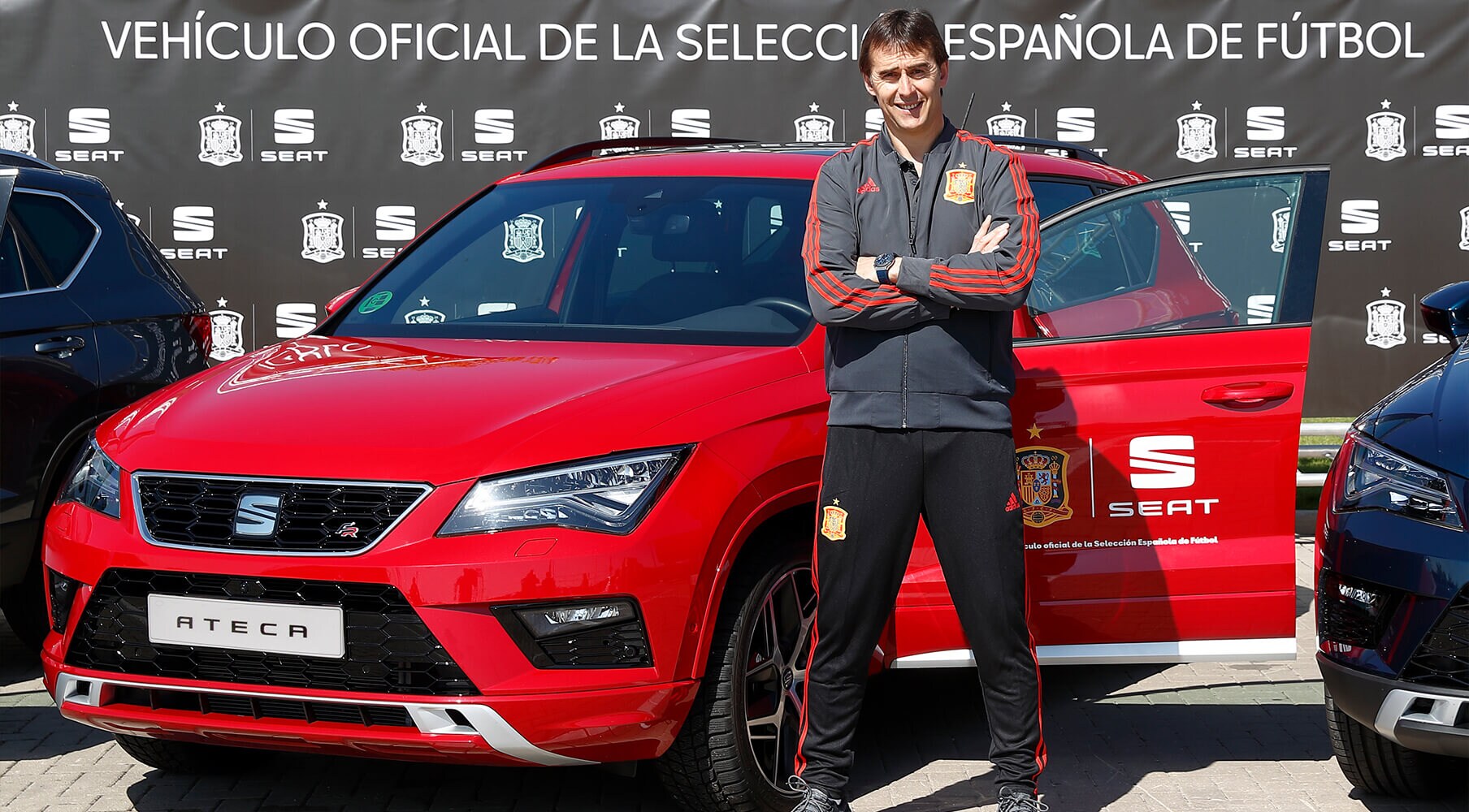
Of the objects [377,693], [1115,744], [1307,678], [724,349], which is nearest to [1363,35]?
[1307,678]

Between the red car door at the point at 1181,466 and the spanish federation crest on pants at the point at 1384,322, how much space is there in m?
5.90

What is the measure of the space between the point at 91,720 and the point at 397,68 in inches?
250

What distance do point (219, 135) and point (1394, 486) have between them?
7.51 meters

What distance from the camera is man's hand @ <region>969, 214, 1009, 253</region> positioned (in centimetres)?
345

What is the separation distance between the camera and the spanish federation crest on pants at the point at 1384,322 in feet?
31.2

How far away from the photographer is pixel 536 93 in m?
9.32

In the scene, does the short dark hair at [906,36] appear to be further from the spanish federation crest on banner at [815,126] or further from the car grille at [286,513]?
the spanish federation crest on banner at [815,126]

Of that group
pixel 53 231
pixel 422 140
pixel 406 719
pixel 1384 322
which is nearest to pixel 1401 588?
pixel 406 719

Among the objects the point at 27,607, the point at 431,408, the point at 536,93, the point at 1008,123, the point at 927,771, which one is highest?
the point at 536,93

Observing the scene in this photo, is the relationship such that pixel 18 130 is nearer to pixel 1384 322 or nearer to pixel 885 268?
pixel 885 268

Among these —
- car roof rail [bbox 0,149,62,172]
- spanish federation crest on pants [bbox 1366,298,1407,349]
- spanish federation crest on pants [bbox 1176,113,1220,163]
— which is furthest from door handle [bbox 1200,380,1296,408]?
spanish federation crest on pants [bbox 1366,298,1407,349]

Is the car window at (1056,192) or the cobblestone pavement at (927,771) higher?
the car window at (1056,192)

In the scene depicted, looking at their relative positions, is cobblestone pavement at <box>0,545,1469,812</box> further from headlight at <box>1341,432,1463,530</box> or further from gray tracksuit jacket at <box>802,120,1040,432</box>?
gray tracksuit jacket at <box>802,120,1040,432</box>

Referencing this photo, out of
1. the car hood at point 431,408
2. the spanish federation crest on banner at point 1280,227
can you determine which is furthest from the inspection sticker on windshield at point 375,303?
the spanish federation crest on banner at point 1280,227
